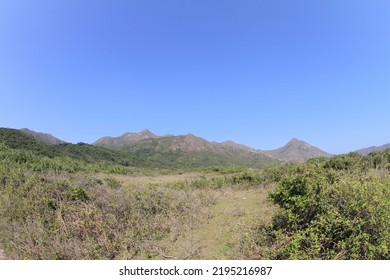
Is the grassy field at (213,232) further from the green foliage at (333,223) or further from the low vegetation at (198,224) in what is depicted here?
the green foliage at (333,223)

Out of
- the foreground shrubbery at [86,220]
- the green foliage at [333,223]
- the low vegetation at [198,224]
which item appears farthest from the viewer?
the foreground shrubbery at [86,220]

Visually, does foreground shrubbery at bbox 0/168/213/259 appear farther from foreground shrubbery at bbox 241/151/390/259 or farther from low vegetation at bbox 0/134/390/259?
foreground shrubbery at bbox 241/151/390/259

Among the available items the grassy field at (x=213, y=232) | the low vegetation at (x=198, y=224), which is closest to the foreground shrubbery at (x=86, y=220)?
the low vegetation at (x=198, y=224)

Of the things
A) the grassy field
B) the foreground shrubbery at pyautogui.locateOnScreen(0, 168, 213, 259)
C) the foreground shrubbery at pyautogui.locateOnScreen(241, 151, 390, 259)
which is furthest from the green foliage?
the foreground shrubbery at pyautogui.locateOnScreen(0, 168, 213, 259)

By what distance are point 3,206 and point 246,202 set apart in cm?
749

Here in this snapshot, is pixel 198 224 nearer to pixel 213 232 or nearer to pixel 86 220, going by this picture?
pixel 213 232

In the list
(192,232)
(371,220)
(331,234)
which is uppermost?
(371,220)

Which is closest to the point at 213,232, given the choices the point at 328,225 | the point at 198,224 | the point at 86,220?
the point at 198,224

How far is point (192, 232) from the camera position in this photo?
6.86 meters

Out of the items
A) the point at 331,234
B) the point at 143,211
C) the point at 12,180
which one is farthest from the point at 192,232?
the point at 12,180

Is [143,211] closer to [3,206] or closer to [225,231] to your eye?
[225,231]

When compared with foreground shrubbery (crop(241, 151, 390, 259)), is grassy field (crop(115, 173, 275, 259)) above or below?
below

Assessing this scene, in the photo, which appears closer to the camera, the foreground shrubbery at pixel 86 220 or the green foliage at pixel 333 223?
the green foliage at pixel 333 223

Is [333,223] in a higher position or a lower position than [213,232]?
higher
